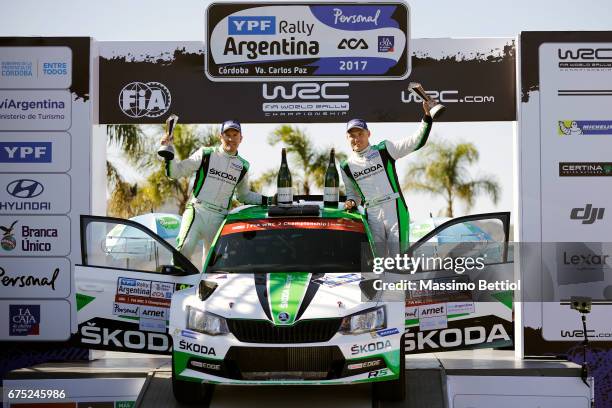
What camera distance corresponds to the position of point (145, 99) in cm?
961

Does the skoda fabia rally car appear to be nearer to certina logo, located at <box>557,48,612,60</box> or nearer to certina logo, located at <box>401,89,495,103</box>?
certina logo, located at <box>401,89,495,103</box>

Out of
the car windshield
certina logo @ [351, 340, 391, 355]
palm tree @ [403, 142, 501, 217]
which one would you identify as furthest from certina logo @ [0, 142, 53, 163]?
palm tree @ [403, 142, 501, 217]

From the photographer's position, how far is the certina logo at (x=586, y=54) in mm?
9344

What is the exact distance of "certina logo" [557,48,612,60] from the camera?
9344 millimetres

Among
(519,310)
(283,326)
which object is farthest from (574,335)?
(283,326)

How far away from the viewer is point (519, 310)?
9.30 metres

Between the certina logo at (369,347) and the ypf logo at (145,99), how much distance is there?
4.20 m

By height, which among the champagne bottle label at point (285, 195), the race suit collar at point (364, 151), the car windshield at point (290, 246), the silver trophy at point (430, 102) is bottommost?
the car windshield at point (290, 246)

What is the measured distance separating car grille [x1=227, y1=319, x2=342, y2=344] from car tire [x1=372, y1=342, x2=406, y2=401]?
63cm

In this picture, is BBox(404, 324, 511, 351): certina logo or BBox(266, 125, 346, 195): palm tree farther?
BBox(266, 125, 346, 195): palm tree

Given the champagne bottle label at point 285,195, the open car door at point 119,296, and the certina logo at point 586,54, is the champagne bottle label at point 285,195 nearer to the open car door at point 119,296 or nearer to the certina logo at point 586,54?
the open car door at point 119,296

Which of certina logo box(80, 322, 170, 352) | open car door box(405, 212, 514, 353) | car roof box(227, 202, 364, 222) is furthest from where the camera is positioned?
certina logo box(80, 322, 170, 352)

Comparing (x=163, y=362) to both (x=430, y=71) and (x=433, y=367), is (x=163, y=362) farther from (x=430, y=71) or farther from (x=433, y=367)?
(x=430, y=71)

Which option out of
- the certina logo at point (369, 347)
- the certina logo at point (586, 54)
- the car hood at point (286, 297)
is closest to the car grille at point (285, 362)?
the certina logo at point (369, 347)
